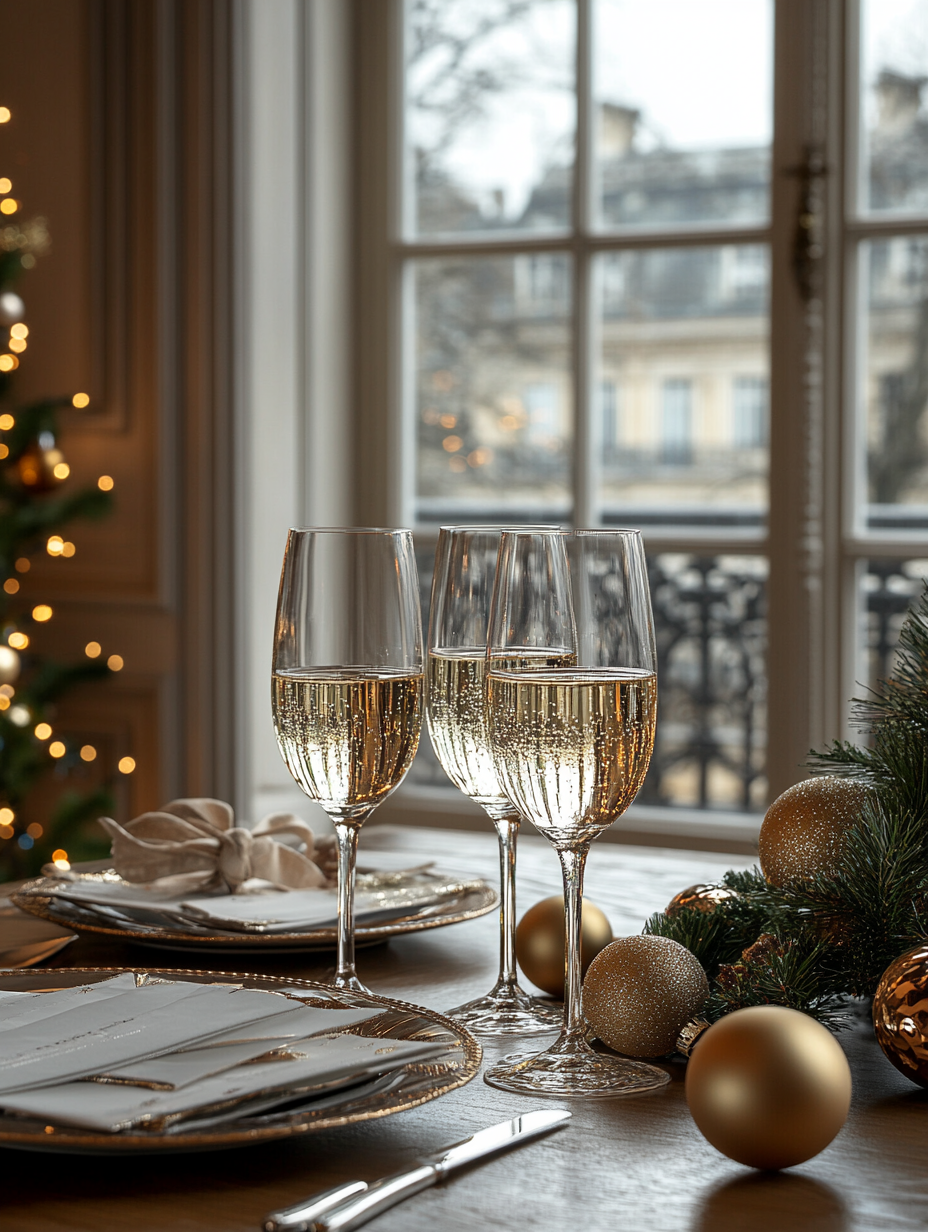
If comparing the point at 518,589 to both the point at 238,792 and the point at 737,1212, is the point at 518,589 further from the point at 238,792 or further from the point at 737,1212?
the point at 238,792

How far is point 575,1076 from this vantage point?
594 millimetres

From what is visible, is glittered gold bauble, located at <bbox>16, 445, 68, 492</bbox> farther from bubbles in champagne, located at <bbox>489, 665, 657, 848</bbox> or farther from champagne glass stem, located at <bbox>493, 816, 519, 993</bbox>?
bubbles in champagne, located at <bbox>489, 665, 657, 848</bbox>

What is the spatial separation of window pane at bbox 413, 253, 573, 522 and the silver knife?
6.95 ft

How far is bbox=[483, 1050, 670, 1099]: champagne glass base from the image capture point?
58 cm

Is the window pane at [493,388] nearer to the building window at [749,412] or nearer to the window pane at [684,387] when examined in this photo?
the window pane at [684,387]

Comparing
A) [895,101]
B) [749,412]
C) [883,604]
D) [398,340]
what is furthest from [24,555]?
[895,101]

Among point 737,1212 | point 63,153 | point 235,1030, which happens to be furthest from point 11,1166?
point 63,153

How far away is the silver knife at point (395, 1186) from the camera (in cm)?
44

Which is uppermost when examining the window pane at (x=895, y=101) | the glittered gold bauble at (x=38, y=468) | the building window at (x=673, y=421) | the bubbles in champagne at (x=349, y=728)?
the window pane at (x=895, y=101)

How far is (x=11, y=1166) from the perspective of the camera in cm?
50

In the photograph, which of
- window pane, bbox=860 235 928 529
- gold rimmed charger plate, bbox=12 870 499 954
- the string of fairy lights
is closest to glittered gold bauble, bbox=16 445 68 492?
the string of fairy lights

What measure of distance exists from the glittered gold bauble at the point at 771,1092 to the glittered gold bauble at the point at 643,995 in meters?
0.12

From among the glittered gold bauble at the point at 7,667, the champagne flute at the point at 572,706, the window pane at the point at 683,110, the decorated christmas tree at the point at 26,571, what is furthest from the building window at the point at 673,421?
the champagne flute at the point at 572,706

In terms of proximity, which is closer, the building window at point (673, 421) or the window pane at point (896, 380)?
the window pane at point (896, 380)
